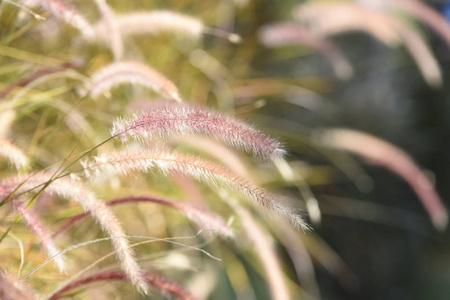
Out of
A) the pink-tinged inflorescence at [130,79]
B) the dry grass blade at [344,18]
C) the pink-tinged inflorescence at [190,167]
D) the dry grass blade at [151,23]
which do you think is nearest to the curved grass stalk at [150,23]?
the dry grass blade at [151,23]

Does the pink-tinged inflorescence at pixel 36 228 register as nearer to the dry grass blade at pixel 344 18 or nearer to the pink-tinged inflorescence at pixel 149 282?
the pink-tinged inflorescence at pixel 149 282

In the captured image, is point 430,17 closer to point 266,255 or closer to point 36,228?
point 266,255

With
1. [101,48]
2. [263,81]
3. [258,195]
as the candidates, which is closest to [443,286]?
[263,81]

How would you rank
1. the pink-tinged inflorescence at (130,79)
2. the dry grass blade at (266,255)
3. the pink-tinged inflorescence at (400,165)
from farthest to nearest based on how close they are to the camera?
1. the pink-tinged inflorescence at (400,165)
2. the dry grass blade at (266,255)
3. the pink-tinged inflorescence at (130,79)

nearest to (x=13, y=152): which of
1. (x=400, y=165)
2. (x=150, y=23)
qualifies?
(x=150, y=23)

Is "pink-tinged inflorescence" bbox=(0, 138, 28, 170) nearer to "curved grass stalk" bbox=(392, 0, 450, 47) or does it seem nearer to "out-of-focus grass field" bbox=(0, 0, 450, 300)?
"out-of-focus grass field" bbox=(0, 0, 450, 300)

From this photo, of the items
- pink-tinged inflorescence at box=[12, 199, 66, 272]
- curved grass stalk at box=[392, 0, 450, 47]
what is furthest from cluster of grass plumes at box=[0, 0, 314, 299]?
curved grass stalk at box=[392, 0, 450, 47]

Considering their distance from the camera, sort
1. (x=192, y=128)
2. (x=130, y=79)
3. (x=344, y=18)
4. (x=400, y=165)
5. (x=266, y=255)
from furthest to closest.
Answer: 1. (x=344, y=18)
2. (x=400, y=165)
3. (x=266, y=255)
4. (x=130, y=79)
5. (x=192, y=128)

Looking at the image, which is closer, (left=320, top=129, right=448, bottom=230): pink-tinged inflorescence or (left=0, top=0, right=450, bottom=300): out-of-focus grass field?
(left=0, top=0, right=450, bottom=300): out-of-focus grass field
